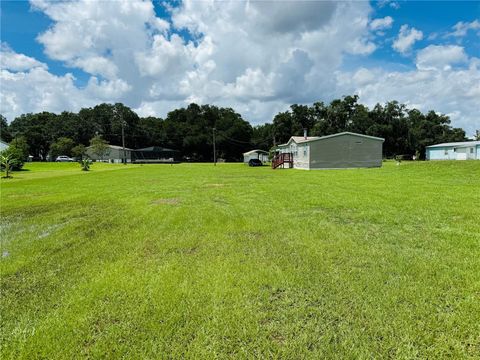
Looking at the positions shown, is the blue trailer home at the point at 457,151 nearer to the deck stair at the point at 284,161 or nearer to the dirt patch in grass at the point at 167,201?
the deck stair at the point at 284,161

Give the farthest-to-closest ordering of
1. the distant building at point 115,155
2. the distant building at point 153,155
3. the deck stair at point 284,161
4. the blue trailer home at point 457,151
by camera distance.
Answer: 1. the distant building at point 115,155
2. the distant building at point 153,155
3. the blue trailer home at point 457,151
4. the deck stair at point 284,161

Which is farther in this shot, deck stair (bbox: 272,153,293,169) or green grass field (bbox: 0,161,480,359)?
deck stair (bbox: 272,153,293,169)

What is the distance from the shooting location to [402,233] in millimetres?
5523

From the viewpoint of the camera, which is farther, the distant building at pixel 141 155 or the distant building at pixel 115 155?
the distant building at pixel 115 155

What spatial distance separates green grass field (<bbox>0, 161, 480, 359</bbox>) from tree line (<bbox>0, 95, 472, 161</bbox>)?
172 ft

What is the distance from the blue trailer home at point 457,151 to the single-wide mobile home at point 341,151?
1535 cm

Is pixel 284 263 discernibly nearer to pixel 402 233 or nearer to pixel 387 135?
pixel 402 233

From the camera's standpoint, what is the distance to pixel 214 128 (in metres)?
61.7

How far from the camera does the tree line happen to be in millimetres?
56188

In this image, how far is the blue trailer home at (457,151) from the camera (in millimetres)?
37562

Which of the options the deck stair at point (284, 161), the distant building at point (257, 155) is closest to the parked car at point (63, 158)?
the distant building at point (257, 155)

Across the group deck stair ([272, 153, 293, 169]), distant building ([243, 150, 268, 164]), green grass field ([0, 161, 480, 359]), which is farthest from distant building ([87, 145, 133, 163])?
green grass field ([0, 161, 480, 359])

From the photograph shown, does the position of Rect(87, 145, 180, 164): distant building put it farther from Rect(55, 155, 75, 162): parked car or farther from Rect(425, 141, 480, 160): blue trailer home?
Rect(425, 141, 480, 160): blue trailer home

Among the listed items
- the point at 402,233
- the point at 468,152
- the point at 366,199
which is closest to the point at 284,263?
the point at 402,233
